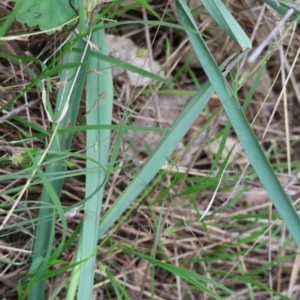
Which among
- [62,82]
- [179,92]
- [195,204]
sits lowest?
[195,204]

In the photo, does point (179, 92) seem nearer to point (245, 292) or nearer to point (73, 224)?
point (73, 224)

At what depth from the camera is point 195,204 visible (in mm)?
1339

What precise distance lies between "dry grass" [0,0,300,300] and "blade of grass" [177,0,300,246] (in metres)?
0.32

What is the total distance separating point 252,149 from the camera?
33.8 inches

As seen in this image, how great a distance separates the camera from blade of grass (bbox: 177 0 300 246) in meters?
0.84

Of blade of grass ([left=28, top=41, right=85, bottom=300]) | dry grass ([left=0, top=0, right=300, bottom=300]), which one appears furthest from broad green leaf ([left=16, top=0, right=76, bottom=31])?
dry grass ([left=0, top=0, right=300, bottom=300])

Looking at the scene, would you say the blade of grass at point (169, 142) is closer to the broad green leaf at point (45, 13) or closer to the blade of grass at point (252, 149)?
the blade of grass at point (252, 149)

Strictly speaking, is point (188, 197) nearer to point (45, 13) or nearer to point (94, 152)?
point (94, 152)

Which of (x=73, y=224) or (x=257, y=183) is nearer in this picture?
(x=73, y=224)

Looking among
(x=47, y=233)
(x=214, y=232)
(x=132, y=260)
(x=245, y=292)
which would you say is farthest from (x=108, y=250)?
(x=245, y=292)

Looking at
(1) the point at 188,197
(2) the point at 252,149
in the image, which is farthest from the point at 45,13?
(1) the point at 188,197

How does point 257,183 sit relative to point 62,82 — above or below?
below

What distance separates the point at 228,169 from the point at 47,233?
0.65 metres

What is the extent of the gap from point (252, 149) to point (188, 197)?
0.54m
